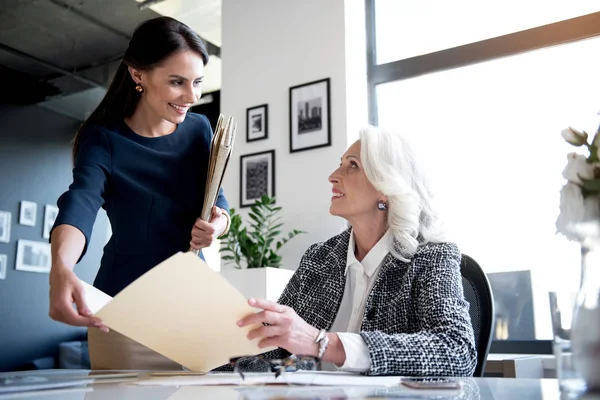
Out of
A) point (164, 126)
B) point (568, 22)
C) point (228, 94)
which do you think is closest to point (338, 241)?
point (164, 126)

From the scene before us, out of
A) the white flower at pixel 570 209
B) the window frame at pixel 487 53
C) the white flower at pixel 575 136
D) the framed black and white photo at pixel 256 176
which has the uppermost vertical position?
the window frame at pixel 487 53

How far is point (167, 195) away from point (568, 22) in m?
2.77

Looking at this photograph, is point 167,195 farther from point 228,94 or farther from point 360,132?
point 228,94

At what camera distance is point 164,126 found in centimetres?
167

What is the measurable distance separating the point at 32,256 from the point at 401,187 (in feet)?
17.5

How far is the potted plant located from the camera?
3.23 metres

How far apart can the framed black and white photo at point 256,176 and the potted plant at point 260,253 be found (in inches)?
5.8

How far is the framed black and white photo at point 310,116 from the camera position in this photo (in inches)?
151

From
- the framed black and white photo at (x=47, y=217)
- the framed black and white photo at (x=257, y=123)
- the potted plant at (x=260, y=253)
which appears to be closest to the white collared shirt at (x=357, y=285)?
the potted plant at (x=260, y=253)

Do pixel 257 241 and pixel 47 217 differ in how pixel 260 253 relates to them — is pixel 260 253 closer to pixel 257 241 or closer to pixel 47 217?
pixel 257 241

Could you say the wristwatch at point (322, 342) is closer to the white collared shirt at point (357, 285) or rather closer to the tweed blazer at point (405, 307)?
the tweed blazer at point (405, 307)

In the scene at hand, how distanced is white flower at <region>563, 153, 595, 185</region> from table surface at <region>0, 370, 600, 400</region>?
0.84 feet

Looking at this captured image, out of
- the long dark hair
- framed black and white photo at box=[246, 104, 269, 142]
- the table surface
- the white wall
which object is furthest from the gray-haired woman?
framed black and white photo at box=[246, 104, 269, 142]

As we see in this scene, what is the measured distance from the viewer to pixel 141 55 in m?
1.60
